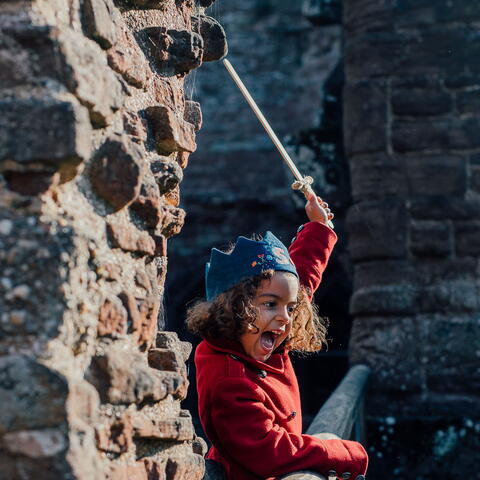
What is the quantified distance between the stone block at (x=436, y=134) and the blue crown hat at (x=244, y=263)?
11.1 ft

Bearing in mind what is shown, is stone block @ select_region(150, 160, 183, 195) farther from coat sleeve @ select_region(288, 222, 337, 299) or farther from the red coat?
coat sleeve @ select_region(288, 222, 337, 299)

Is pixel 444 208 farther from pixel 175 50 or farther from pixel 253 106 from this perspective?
pixel 175 50

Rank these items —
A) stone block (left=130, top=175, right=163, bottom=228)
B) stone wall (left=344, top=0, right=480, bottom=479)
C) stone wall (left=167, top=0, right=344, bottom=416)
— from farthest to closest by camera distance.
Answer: stone wall (left=167, top=0, right=344, bottom=416) < stone wall (left=344, top=0, right=480, bottom=479) < stone block (left=130, top=175, right=163, bottom=228)

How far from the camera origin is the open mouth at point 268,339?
7.88 ft

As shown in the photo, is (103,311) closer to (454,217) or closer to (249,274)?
(249,274)

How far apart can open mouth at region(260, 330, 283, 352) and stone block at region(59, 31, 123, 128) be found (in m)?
0.95

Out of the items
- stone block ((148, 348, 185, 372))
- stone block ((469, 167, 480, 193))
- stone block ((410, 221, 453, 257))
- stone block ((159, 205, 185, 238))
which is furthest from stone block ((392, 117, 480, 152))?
stone block ((148, 348, 185, 372))

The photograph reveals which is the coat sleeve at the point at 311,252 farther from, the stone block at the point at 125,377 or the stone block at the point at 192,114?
the stone block at the point at 125,377

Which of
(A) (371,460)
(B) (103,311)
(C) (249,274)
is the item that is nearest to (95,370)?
(B) (103,311)

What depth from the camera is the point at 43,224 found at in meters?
1.39

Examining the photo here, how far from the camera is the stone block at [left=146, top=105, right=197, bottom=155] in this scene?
1866 millimetres

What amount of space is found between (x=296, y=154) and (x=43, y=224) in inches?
224

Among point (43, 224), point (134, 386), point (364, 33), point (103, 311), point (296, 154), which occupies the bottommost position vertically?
point (134, 386)

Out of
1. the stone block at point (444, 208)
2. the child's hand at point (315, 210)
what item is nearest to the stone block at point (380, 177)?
the stone block at point (444, 208)
